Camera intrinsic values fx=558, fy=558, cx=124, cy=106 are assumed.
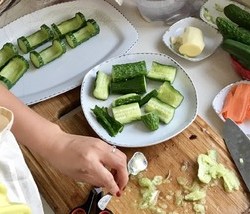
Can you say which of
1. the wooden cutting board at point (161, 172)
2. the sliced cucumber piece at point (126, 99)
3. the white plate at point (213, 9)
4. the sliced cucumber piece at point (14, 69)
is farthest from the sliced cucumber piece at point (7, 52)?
the white plate at point (213, 9)

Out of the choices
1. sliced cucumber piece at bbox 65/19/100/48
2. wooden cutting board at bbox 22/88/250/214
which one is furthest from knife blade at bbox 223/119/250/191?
sliced cucumber piece at bbox 65/19/100/48

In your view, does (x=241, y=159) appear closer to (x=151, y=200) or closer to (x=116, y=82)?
(x=151, y=200)

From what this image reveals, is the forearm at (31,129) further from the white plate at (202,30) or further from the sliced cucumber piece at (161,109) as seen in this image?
the white plate at (202,30)

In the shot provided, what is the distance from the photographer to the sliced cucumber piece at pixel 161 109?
3.57 feet

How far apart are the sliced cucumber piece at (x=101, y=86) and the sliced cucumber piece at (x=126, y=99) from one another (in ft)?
0.09

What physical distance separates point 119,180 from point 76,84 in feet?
1.02

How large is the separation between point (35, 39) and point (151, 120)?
0.36 m

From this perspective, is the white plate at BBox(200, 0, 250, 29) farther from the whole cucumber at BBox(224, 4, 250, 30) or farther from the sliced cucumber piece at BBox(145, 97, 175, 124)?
the sliced cucumber piece at BBox(145, 97, 175, 124)

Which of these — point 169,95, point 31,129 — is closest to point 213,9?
point 169,95

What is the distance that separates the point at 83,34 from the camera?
1248mm

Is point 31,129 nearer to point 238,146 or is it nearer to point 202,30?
point 238,146

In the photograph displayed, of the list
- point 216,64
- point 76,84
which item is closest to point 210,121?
point 216,64

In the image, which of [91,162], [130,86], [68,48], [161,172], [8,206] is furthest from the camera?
[68,48]

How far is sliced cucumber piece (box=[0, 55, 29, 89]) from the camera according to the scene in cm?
117
